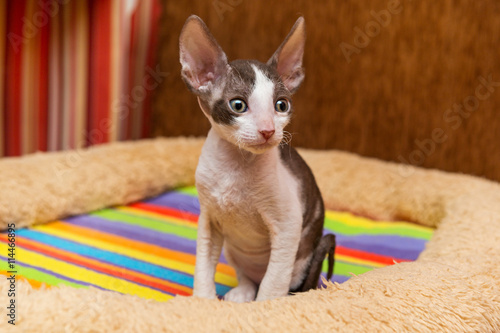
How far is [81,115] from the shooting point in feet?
8.52

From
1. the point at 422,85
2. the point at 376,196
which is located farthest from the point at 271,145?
the point at 422,85

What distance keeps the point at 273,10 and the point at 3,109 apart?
4.31 feet

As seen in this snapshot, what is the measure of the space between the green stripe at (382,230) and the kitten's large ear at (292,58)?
85cm

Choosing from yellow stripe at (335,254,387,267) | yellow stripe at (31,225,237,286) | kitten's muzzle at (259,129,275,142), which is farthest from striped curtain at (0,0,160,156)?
kitten's muzzle at (259,129,275,142)

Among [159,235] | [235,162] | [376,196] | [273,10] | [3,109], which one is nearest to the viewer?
[235,162]

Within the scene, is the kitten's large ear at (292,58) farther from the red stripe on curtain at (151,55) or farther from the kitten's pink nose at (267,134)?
the red stripe on curtain at (151,55)

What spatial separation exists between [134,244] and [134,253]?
71 mm

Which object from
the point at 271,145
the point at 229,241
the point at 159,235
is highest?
the point at 271,145

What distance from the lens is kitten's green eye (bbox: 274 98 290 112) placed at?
1.07m

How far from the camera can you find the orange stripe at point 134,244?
61.8 inches

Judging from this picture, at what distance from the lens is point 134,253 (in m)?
1.60

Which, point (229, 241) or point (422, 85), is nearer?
point (229, 241)

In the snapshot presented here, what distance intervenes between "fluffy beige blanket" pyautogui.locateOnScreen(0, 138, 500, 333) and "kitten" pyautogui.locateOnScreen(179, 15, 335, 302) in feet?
0.52

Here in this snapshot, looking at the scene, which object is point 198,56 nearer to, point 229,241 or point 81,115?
point 229,241
